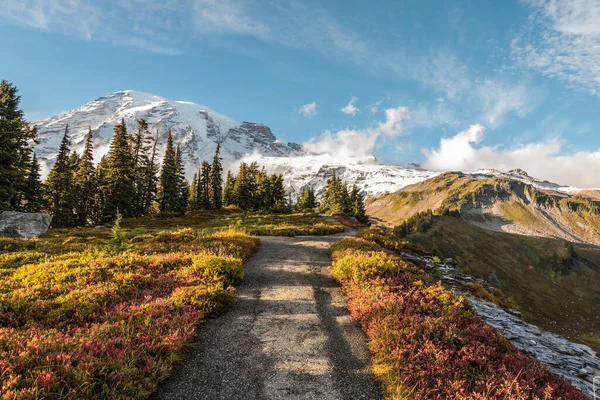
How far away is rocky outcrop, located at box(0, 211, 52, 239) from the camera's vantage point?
2680 cm

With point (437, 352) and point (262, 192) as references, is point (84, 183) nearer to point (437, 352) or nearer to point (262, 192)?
point (262, 192)

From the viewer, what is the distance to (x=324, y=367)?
21.3ft

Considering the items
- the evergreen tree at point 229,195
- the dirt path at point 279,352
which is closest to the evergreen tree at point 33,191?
the evergreen tree at point 229,195

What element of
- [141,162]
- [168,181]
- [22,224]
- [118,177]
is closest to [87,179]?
[118,177]

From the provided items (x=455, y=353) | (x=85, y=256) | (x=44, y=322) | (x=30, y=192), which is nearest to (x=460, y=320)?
(x=455, y=353)

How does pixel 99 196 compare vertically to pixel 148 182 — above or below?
below

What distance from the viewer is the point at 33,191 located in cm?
4925

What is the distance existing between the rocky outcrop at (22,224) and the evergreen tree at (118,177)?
2280 cm

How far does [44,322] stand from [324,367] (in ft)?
22.9

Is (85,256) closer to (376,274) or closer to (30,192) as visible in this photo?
(376,274)

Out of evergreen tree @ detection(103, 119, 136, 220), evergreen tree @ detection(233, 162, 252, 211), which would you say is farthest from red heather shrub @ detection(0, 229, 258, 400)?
evergreen tree @ detection(233, 162, 252, 211)

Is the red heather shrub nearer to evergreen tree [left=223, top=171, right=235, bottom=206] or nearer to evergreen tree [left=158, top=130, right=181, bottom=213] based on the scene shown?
evergreen tree [left=158, top=130, right=181, bottom=213]

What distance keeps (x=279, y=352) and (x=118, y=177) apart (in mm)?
56562

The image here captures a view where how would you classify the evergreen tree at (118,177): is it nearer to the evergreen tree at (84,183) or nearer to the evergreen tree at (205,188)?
the evergreen tree at (84,183)
